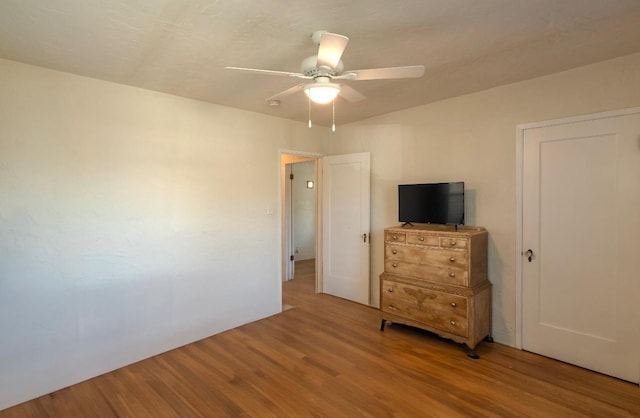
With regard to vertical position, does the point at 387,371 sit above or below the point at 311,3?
below

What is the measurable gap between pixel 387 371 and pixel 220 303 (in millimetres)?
1920

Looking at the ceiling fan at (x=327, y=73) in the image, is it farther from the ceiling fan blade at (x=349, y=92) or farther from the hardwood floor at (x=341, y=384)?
the hardwood floor at (x=341, y=384)

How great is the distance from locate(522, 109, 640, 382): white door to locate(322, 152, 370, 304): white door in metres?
1.88

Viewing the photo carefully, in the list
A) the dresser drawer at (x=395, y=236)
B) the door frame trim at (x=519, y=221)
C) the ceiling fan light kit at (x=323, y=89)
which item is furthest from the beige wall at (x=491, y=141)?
the ceiling fan light kit at (x=323, y=89)

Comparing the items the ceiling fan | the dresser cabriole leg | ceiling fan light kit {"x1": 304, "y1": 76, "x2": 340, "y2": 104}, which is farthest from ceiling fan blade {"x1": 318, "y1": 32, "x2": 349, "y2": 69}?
the dresser cabriole leg

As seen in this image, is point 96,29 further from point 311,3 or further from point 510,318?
point 510,318

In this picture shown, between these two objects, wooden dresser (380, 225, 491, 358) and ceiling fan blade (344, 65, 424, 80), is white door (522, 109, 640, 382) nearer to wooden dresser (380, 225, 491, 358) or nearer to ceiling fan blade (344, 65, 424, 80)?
wooden dresser (380, 225, 491, 358)

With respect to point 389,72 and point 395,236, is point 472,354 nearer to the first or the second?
point 395,236

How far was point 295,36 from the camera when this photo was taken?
2.05 meters

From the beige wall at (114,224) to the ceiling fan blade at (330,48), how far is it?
6.60 ft

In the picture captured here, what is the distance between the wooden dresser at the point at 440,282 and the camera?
9.77ft

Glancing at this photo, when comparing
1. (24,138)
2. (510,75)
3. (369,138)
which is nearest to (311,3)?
(510,75)

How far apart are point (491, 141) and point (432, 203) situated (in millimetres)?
832

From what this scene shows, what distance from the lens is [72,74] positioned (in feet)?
8.53
